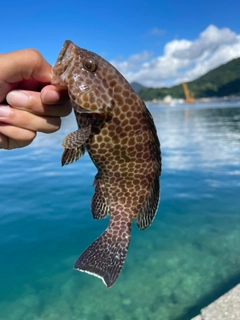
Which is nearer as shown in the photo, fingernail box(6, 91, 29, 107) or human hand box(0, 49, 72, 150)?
human hand box(0, 49, 72, 150)

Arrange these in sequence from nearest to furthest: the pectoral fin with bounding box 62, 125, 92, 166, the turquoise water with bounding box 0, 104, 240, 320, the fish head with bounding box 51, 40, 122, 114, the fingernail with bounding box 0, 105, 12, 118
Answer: the pectoral fin with bounding box 62, 125, 92, 166 → the fish head with bounding box 51, 40, 122, 114 → the fingernail with bounding box 0, 105, 12, 118 → the turquoise water with bounding box 0, 104, 240, 320

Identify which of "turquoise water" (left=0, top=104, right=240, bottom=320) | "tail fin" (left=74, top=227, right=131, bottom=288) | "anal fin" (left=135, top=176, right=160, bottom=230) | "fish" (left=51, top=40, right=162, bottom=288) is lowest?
"turquoise water" (left=0, top=104, right=240, bottom=320)

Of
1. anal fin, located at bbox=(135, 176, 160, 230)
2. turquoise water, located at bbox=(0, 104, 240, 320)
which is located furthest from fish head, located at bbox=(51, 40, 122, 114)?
turquoise water, located at bbox=(0, 104, 240, 320)

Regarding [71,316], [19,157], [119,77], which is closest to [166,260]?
[71,316]

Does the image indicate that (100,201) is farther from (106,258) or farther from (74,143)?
(74,143)

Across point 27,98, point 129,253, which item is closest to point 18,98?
point 27,98

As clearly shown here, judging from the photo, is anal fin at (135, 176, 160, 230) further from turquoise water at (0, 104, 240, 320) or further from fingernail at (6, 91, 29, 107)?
turquoise water at (0, 104, 240, 320)

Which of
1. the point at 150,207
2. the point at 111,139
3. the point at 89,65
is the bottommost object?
the point at 150,207
